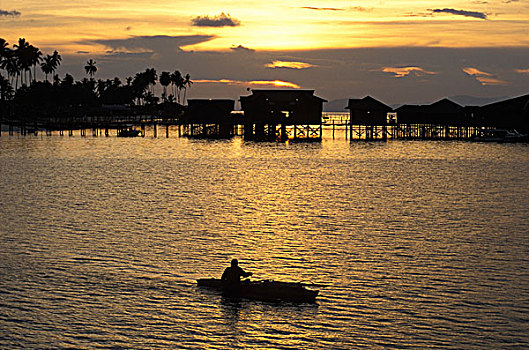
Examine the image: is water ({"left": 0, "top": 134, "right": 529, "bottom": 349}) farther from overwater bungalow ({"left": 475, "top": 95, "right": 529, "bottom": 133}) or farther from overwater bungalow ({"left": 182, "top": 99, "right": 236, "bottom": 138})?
overwater bungalow ({"left": 182, "top": 99, "right": 236, "bottom": 138})

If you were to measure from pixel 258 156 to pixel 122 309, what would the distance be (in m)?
83.1

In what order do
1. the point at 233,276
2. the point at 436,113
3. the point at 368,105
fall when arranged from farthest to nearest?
the point at 368,105
the point at 436,113
the point at 233,276

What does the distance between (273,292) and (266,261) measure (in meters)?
6.37

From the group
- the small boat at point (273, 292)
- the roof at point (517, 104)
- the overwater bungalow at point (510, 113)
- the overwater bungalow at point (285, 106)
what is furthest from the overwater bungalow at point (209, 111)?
the small boat at point (273, 292)

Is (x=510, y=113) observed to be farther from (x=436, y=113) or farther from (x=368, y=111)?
(x=368, y=111)

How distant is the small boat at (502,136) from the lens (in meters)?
124

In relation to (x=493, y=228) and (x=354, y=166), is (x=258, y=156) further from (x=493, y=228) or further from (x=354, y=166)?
(x=493, y=228)

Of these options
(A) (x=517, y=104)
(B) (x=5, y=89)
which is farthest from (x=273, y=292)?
(B) (x=5, y=89)

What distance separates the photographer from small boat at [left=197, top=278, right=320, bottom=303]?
24438mm

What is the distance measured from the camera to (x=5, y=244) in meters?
34.7

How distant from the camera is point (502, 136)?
129000 millimetres

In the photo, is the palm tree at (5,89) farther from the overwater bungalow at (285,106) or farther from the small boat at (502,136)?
the small boat at (502,136)

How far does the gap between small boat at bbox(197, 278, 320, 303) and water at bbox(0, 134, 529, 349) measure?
0.32m

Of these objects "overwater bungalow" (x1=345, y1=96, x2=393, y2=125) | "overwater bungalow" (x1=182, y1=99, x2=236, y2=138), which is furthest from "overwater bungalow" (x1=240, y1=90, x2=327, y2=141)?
"overwater bungalow" (x1=182, y1=99, x2=236, y2=138)
